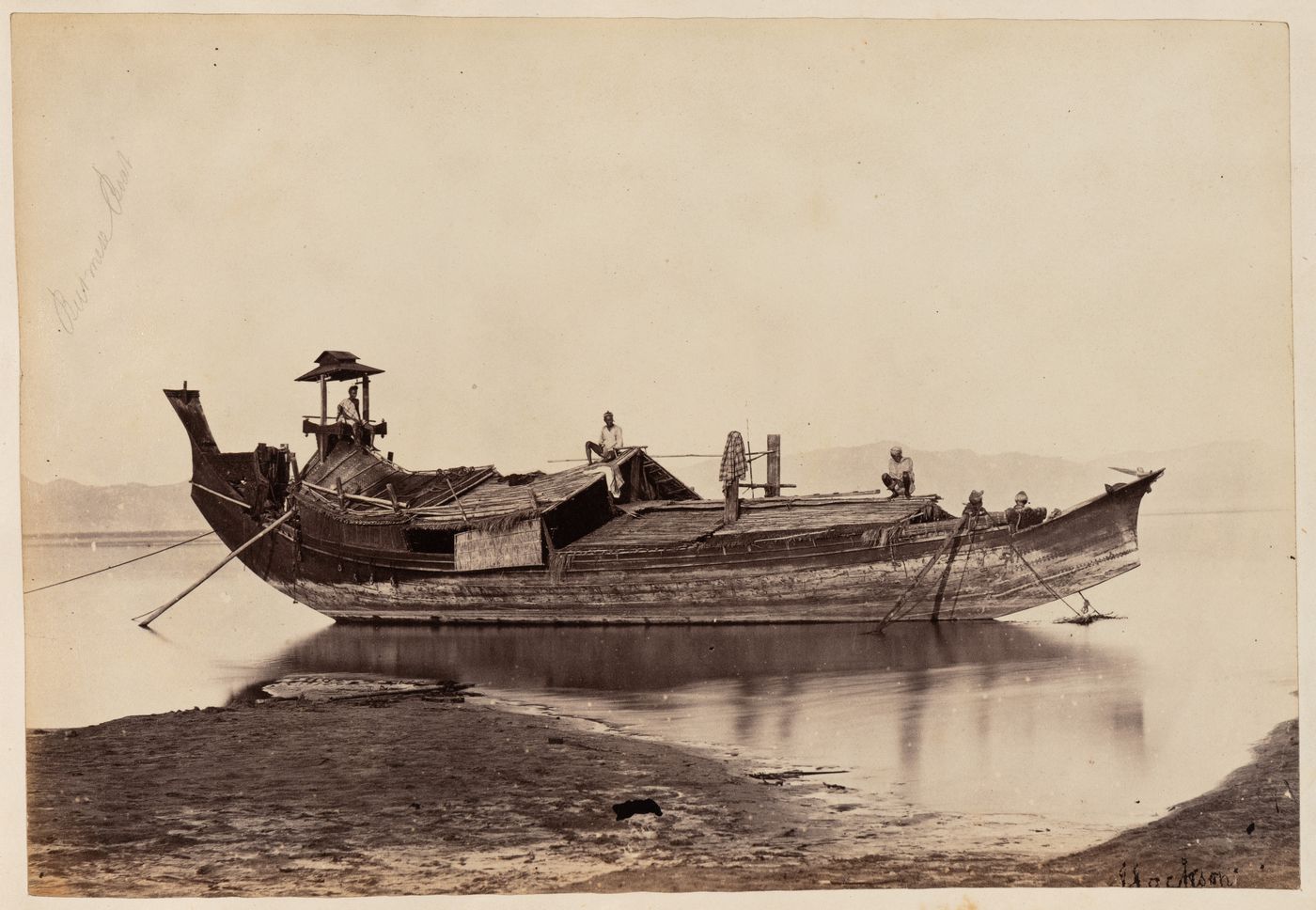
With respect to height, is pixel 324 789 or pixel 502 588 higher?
pixel 502 588

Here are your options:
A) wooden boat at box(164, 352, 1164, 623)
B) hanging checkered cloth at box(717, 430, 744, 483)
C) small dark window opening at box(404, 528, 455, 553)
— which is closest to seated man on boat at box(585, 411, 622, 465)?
wooden boat at box(164, 352, 1164, 623)

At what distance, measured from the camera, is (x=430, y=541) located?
55.2ft

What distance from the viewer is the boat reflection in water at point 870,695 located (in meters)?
9.83

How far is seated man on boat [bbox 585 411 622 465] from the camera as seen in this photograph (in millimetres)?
13531

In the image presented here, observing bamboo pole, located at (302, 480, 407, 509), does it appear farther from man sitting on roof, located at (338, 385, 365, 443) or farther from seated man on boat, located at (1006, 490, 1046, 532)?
seated man on boat, located at (1006, 490, 1046, 532)

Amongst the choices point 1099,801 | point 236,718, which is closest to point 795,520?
point 1099,801

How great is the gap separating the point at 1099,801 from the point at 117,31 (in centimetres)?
1130

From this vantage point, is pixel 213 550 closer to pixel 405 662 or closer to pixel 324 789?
pixel 405 662

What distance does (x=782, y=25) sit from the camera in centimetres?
1081

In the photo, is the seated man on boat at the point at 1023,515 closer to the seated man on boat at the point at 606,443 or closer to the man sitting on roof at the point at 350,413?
the seated man on boat at the point at 606,443

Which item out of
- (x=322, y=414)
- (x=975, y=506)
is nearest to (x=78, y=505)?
(x=322, y=414)

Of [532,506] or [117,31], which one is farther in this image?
[532,506]

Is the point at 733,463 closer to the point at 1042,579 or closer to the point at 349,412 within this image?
the point at 1042,579

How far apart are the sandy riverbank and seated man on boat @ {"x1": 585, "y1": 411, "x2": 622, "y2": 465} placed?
13.2ft
